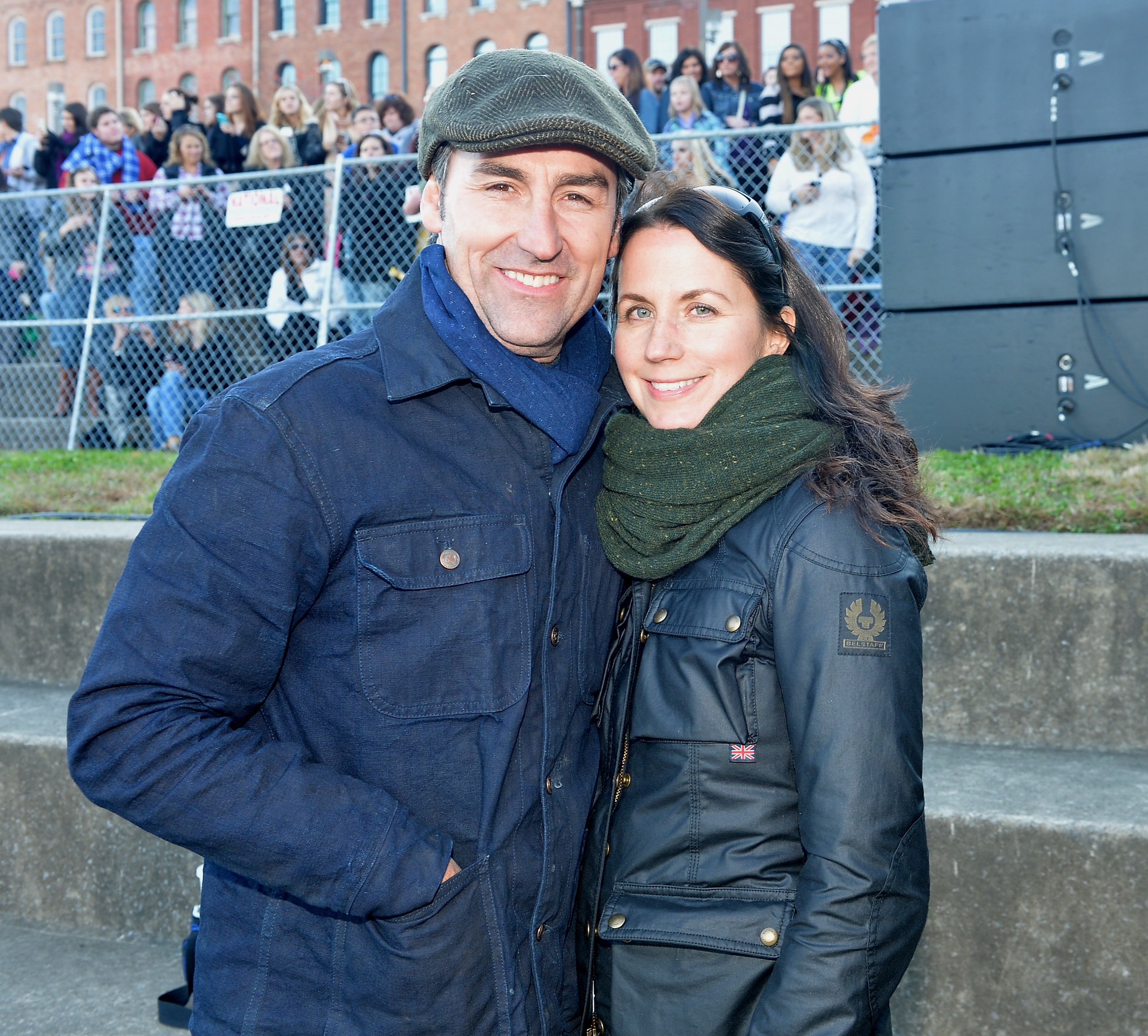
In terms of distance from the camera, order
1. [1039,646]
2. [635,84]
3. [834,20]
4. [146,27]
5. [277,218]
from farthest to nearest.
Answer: [146,27] < [834,20] < [635,84] < [277,218] < [1039,646]

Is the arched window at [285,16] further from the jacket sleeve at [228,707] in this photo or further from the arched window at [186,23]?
the jacket sleeve at [228,707]

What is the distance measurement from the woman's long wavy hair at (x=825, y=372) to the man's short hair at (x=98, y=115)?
869 centimetres

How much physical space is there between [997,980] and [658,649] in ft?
5.04

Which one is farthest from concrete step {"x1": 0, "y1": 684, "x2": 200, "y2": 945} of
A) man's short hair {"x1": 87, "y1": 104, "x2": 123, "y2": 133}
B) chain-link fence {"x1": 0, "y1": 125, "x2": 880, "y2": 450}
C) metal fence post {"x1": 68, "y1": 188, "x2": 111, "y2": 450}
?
man's short hair {"x1": 87, "y1": 104, "x2": 123, "y2": 133}

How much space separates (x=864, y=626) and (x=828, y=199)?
17.2 ft

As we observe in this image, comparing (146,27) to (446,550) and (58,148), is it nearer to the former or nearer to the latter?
(58,148)

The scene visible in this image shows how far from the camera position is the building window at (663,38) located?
1855 inches

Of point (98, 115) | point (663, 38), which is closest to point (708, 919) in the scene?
point (98, 115)

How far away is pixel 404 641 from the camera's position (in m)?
1.77

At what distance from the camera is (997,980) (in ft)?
9.27

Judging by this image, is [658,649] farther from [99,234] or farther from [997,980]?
[99,234]

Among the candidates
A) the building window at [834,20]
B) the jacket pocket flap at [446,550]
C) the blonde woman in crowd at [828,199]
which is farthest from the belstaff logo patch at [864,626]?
the building window at [834,20]

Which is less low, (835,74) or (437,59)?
(437,59)

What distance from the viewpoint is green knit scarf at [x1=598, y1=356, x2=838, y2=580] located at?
1.92 metres
